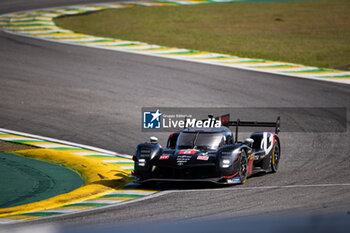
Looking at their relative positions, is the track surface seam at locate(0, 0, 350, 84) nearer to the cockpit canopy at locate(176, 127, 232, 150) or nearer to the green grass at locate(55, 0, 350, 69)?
the green grass at locate(55, 0, 350, 69)

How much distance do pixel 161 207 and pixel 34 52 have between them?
61.9 feet

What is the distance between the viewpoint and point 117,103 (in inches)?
879

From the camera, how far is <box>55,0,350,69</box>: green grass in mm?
29625

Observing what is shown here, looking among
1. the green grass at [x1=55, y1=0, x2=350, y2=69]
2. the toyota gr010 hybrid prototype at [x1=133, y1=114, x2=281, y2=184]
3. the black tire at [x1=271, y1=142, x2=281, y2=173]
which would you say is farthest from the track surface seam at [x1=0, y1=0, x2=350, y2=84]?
the toyota gr010 hybrid prototype at [x1=133, y1=114, x2=281, y2=184]

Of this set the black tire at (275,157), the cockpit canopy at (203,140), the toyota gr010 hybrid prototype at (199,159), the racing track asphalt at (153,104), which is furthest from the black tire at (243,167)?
the black tire at (275,157)

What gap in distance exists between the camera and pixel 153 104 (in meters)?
22.0

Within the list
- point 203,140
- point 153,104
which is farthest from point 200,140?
point 153,104

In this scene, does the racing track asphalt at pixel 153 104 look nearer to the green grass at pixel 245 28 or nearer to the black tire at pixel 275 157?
the black tire at pixel 275 157

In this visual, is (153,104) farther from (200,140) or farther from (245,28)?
(245,28)

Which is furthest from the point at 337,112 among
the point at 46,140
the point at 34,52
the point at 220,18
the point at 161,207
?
the point at 220,18

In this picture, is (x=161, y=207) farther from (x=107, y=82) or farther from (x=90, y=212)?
(x=107, y=82)

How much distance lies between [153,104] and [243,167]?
8.58 meters

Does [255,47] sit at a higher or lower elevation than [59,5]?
lower

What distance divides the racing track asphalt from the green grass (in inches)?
148
